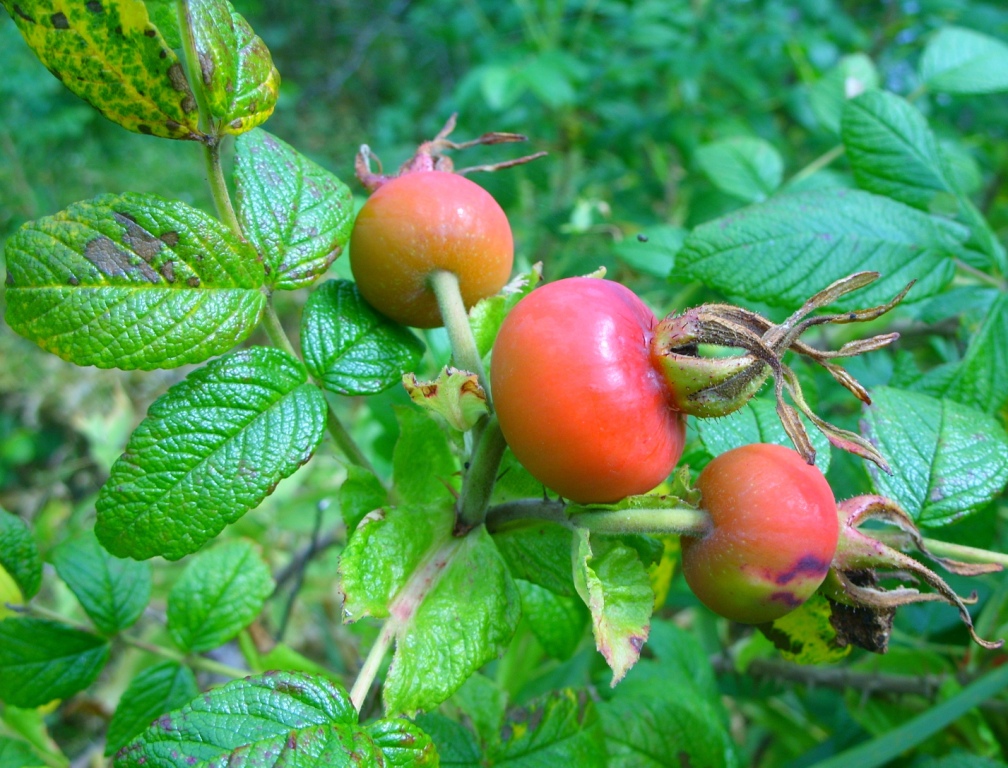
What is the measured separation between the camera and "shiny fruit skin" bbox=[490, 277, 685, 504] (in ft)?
2.48

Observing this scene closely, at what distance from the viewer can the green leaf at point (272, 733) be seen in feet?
2.48

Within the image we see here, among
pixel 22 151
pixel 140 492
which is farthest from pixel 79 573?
pixel 22 151

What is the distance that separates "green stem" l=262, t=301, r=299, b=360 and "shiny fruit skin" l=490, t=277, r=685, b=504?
37 centimetres

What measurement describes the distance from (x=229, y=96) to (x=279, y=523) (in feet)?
5.60

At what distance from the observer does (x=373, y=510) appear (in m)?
1.01

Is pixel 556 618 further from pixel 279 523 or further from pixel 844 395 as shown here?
pixel 279 523

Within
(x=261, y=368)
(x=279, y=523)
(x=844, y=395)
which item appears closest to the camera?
(x=261, y=368)

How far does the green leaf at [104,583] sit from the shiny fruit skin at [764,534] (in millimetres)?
1062

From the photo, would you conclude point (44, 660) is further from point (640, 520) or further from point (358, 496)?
point (640, 520)

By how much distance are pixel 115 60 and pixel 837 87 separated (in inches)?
78.6

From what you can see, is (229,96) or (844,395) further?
(844,395)

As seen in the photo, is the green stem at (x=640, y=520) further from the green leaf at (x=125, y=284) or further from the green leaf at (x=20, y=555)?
the green leaf at (x=20, y=555)

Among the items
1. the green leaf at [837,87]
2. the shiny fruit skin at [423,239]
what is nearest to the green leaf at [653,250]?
the green leaf at [837,87]

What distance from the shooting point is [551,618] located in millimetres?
1235
